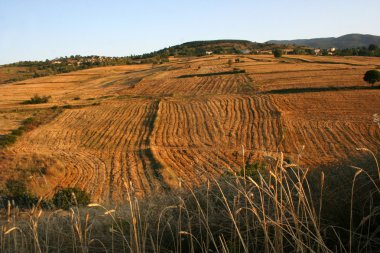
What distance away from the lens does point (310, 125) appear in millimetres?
24969

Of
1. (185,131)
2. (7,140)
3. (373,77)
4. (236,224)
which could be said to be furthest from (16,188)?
(373,77)

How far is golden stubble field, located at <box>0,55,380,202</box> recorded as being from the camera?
17312 millimetres

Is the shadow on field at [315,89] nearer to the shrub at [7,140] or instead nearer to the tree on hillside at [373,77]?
the tree on hillside at [373,77]

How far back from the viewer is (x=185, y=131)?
25781 millimetres

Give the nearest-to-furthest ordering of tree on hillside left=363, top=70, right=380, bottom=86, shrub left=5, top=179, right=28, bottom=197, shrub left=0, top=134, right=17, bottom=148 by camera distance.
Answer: shrub left=5, top=179, right=28, bottom=197 < shrub left=0, top=134, right=17, bottom=148 < tree on hillside left=363, top=70, right=380, bottom=86

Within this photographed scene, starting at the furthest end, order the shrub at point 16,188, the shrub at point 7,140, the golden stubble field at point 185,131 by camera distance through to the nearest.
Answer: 1. the shrub at point 7,140
2. the golden stubble field at point 185,131
3. the shrub at point 16,188

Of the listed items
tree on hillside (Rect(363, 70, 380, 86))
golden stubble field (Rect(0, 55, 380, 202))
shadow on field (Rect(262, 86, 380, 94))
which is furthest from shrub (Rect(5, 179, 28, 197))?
tree on hillside (Rect(363, 70, 380, 86))

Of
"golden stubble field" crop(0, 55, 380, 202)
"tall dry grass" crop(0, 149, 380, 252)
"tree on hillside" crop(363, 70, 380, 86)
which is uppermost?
"tall dry grass" crop(0, 149, 380, 252)

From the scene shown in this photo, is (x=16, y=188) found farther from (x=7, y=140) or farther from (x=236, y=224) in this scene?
(x=7, y=140)

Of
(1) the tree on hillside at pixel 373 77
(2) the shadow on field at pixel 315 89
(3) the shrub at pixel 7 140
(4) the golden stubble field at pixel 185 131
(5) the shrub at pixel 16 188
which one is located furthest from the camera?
(2) the shadow on field at pixel 315 89

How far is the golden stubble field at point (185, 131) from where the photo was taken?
56.8 ft

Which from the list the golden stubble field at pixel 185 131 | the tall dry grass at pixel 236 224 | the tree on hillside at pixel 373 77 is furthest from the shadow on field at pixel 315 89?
the tall dry grass at pixel 236 224

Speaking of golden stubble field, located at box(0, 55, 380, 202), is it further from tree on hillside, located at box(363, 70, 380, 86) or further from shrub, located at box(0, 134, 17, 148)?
tree on hillside, located at box(363, 70, 380, 86)

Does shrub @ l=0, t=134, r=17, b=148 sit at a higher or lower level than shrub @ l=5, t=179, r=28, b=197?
lower
